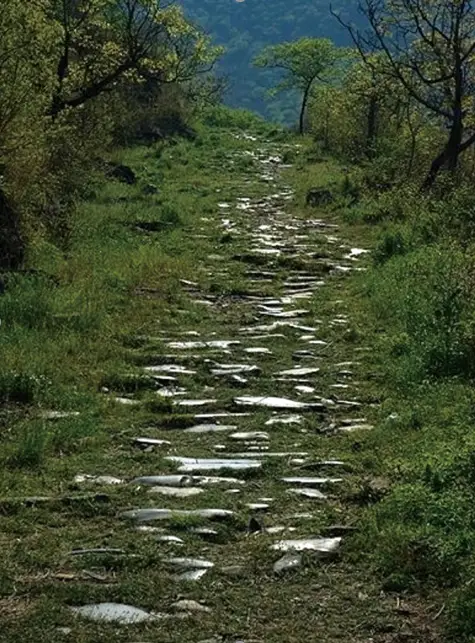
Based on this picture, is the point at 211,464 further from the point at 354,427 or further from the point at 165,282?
the point at 165,282

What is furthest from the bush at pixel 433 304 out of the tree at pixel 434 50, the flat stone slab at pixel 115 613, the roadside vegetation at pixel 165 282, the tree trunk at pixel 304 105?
the tree trunk at pixel 304 105

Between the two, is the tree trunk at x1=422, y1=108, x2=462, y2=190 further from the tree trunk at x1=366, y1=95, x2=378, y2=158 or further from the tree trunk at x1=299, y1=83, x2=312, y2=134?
the tree trunk at x1=299, y1=83, x2=312, y2=134

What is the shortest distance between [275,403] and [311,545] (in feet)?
9.37

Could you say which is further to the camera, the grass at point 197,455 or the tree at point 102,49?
the tree at point 102,49

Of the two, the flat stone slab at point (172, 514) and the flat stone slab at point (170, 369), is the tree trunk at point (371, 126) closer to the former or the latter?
the flat stone slab at point (170, 369)

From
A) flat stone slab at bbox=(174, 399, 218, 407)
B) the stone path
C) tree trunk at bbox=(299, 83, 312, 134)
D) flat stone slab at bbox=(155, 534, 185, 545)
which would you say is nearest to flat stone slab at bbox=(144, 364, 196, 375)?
the stone path

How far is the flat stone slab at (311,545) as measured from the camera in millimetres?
4559

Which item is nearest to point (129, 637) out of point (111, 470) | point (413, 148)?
point (111, 470)

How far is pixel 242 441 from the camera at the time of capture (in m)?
6.50

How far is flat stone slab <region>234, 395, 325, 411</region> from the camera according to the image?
734 cm

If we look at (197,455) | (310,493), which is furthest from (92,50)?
(310,493)

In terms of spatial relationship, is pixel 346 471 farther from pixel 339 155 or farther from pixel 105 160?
pixel 339 155

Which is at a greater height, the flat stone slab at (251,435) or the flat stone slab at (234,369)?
the flat stone slab at (234,369)

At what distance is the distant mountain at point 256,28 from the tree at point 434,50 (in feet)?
359
